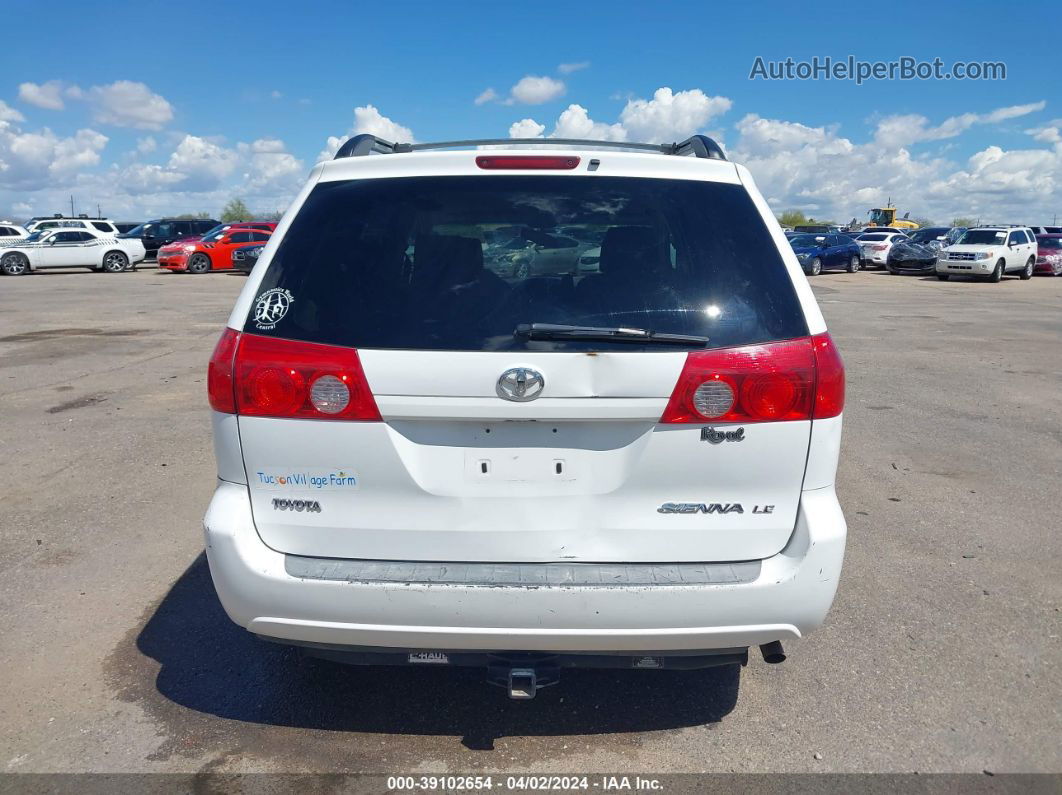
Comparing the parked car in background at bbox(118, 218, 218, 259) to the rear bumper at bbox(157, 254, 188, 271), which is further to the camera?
the parked car in background at bbox(118, 218, 218, 259)

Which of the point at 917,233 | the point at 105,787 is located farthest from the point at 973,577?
the point at 917,233

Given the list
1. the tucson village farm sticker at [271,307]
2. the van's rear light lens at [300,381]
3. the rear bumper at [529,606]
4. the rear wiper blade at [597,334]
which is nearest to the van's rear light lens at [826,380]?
the rear bumper at [529,606]

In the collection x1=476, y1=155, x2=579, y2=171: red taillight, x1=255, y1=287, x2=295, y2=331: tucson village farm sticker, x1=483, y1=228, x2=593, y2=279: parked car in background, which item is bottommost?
x1=255, y1=287, x2=295, y2=331: tucson village farm sticker

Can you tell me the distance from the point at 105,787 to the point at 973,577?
416 cm

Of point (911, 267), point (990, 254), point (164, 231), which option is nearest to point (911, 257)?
point (911, 267)

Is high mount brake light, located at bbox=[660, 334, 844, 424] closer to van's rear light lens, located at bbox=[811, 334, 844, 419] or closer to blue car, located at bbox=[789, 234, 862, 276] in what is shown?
van's rear light lens, located at bbox=[811, 334, 844, 419]

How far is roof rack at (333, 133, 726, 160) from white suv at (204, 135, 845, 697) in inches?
30.6

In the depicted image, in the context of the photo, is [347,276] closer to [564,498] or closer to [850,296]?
[564,498]

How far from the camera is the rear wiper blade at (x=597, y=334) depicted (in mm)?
2594

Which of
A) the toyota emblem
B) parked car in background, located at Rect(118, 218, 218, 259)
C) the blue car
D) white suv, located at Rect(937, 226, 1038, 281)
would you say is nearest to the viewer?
the toyota emblem

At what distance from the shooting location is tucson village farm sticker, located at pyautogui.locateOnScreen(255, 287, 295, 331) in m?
2.74

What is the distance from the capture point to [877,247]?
36094 mm

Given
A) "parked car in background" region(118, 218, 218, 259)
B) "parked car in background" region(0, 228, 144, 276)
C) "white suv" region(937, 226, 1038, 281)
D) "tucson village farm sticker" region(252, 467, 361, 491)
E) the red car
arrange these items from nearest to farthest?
"tucson village farm sticker" region(252, 467, 361, 491) < "white suv" region(937, 226, 1038, 281) < "parked car in background" region(0, 228, 144, 276) < the red car < "parked car in background" region(118, 218, 218, 259)

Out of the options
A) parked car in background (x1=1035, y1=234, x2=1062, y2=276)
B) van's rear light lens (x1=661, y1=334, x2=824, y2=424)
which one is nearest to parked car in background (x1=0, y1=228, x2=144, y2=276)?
van's rear light lens (x1=661, y1=334, x2=824, y2=424)
